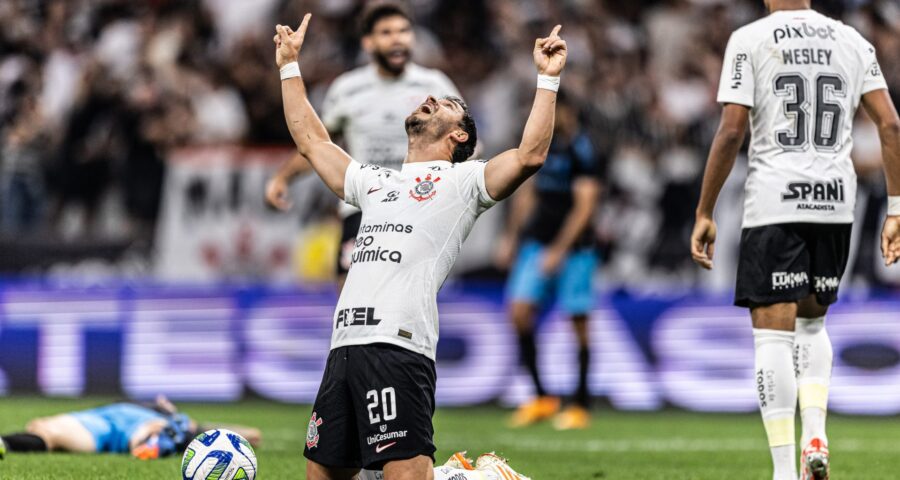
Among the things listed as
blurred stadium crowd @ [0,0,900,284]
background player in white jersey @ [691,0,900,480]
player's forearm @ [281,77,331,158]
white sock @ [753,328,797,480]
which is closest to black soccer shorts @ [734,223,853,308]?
background player in white jersey @ [691,0,900,480]

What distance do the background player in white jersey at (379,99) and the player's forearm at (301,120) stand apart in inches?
107

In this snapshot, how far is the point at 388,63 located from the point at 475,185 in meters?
3.46

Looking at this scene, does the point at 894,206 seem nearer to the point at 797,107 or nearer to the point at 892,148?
the point at 892,148

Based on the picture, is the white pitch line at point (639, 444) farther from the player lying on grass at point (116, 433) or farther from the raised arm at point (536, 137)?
the raised arm at point (536, 137)

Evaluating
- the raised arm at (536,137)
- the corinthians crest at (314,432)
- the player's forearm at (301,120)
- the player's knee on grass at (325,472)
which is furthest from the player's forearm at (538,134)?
the player's knee on grass at (325,472)

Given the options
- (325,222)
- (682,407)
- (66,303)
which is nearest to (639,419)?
(682,407)

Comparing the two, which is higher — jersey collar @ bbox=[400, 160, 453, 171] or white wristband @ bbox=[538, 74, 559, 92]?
white wristband @ bbox=[538, 74, 559, 92]

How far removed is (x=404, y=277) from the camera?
5156 millimetres

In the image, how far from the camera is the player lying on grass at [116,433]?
23.8ft

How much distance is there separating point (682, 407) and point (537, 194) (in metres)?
2.35

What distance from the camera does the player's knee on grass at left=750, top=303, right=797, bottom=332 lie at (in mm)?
5766

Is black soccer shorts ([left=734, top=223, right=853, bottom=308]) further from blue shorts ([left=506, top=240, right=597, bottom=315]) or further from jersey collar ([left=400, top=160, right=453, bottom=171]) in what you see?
blue shorts ([left=506, top=240, right=597, bottom=315])

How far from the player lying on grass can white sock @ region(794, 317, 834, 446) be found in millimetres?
3123

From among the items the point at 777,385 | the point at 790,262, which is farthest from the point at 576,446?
the point at 790,262
